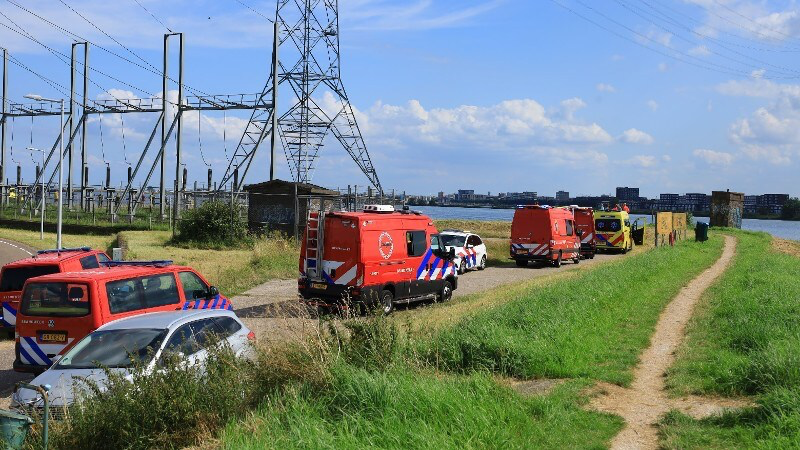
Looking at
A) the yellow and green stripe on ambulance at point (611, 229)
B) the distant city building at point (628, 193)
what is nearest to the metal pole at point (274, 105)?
the yellow and green stripe on ambulance at point (611, 229)

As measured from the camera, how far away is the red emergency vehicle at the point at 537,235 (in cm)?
3203

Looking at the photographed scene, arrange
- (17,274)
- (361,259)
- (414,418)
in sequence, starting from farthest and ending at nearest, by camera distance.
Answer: (361,259)
(17,274)
(414,418)

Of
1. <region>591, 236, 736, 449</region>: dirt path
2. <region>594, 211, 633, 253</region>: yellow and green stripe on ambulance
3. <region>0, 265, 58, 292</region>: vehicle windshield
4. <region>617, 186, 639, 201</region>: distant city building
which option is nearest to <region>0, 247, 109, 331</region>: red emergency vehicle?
<region>0, 265, 58, 292</region>: vehicle windshield

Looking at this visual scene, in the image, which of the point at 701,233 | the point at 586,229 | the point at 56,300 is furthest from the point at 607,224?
the point at 56,300

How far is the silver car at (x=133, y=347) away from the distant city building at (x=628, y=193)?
104 metres

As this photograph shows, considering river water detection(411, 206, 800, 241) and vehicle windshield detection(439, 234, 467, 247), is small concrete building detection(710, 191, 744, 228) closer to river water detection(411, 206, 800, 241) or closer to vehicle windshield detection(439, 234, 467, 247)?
river water detection(411, 206, 800, 241)

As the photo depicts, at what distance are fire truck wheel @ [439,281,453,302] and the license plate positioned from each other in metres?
10.7

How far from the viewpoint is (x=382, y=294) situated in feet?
59.7

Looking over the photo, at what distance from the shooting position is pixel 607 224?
41.5 meters

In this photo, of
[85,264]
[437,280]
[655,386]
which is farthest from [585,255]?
[655,386]

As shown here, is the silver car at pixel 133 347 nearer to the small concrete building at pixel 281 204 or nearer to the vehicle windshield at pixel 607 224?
the small concrete building at pixel 281 204

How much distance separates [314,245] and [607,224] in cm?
2687

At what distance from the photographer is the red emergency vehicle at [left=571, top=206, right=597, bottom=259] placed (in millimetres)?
→ 39278

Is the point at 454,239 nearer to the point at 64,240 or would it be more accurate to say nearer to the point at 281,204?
the point at 281,204
